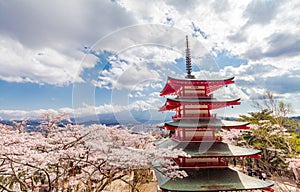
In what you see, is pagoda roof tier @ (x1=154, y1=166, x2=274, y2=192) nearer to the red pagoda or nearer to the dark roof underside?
the red pagoda

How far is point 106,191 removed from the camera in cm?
1352

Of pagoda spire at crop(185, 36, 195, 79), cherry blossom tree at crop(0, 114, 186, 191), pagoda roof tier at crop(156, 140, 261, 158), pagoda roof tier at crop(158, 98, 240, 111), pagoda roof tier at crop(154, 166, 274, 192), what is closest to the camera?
cherry blossom tree at crop(0, 114, 186, 191)

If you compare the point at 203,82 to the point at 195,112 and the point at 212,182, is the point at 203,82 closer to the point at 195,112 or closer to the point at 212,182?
the point at 195,112

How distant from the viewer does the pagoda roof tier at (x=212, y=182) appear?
760 centimetres

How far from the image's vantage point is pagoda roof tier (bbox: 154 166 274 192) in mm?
7602

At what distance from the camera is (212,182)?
7875 mm

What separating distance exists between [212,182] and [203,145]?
1.47 meters

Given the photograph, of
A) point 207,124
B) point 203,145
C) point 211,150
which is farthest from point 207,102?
Answer: point 211,150

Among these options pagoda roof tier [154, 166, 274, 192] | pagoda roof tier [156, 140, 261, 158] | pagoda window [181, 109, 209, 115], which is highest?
pagoda window [181, 109, 209, 115]

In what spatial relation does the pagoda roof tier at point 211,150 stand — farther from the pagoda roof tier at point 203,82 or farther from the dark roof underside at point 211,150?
the pagoda roof tier at point 203,82

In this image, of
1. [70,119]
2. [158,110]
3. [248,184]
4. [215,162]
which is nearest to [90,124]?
[70,119]

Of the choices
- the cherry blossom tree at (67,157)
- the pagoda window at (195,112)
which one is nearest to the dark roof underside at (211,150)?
the cherry blossom tree at (67,157)

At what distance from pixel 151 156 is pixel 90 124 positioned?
415 cm

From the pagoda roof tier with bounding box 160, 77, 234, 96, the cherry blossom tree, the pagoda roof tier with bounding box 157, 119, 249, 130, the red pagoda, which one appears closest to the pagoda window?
the red pagoda
